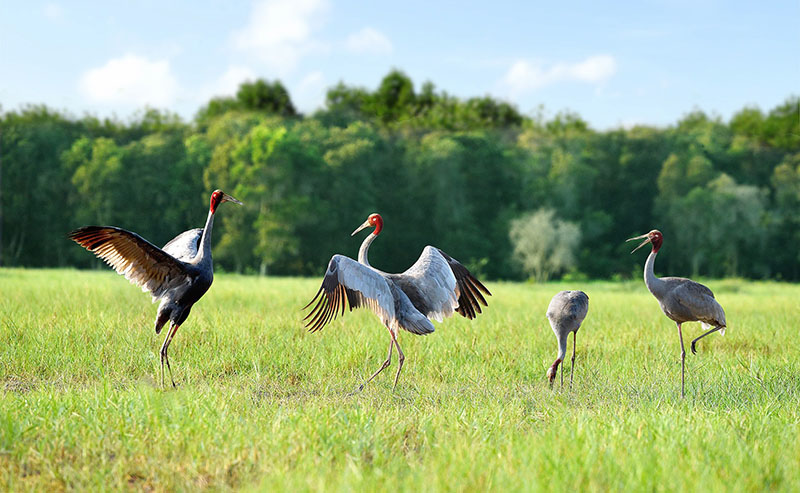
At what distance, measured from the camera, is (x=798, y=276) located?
4747 cm

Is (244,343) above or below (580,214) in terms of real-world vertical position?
below

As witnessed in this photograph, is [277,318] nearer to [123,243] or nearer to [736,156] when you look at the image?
[123,243]

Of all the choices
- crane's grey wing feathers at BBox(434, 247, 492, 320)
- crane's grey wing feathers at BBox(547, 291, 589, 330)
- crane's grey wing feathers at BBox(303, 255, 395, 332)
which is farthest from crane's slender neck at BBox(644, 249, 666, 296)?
crane's grey wing feathers at BBox(303, 255, 395, 332)

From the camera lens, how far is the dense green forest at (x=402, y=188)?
4000cm

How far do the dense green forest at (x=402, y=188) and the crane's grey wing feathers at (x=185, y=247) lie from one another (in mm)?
30560

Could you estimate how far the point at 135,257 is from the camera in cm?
664

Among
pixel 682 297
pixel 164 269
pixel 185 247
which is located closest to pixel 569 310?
pixel 682 297

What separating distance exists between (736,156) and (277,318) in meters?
48.5

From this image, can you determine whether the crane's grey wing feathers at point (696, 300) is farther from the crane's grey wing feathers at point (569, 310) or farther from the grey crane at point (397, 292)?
the grey crane at point (397, 292)

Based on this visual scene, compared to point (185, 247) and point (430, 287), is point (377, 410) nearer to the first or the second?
point (430, 287)

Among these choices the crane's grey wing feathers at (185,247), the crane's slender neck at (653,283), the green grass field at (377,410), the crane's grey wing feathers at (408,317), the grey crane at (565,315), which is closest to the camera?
the green grass field at (377,410)

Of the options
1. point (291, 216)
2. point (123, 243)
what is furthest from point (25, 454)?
point (291, 216)

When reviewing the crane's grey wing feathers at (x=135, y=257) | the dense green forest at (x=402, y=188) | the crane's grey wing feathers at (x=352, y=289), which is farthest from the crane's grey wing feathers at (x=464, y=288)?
the dense green forest at (x=402, y=188)

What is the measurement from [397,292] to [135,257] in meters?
2.49
